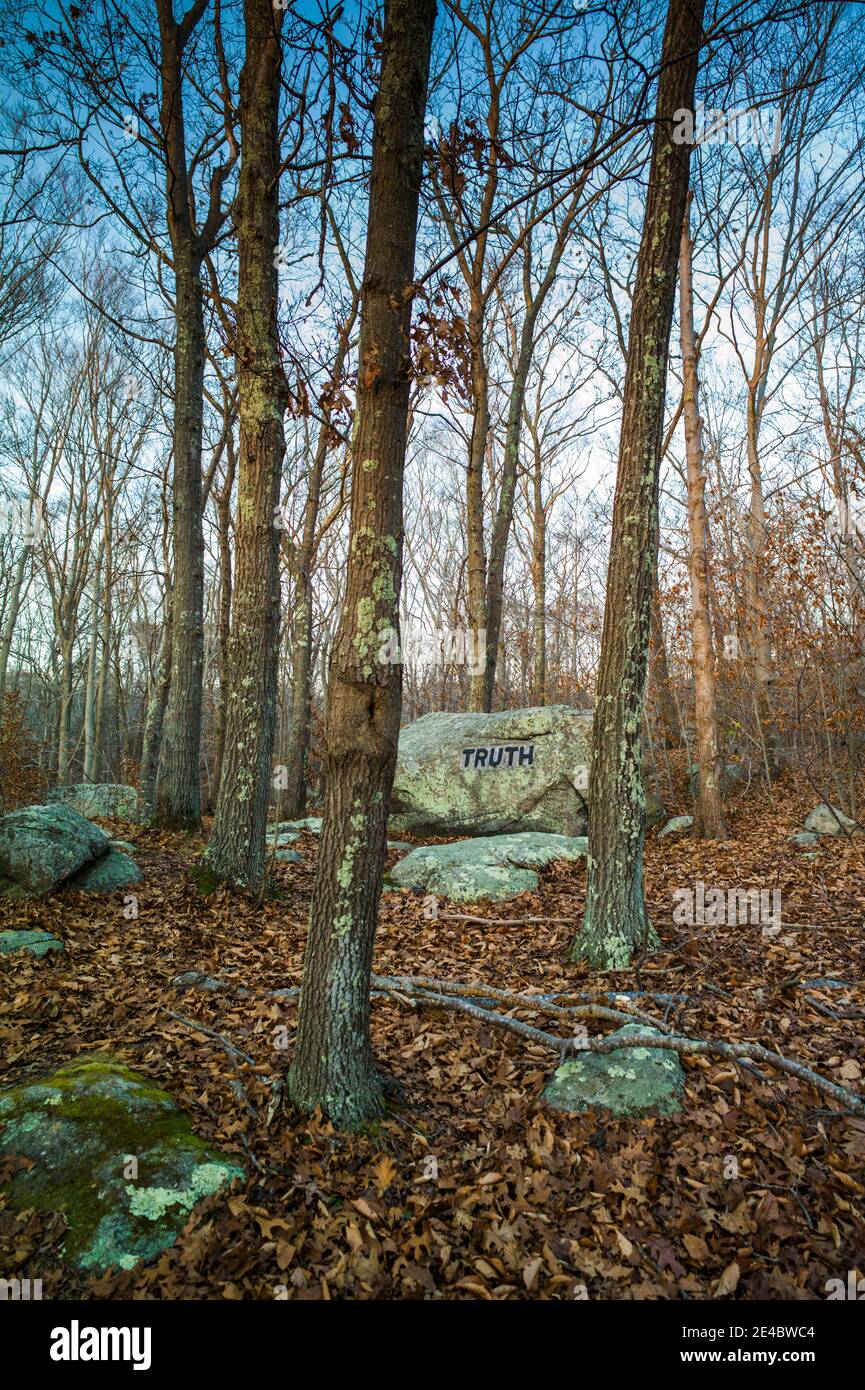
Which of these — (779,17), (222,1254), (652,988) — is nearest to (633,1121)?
(652,988)

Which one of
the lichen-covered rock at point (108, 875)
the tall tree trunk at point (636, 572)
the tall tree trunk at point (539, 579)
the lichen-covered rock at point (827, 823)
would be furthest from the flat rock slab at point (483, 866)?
the tall tree trunk at point (539, 579)

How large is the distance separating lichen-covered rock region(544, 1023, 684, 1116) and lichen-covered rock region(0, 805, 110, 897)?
4901 mm

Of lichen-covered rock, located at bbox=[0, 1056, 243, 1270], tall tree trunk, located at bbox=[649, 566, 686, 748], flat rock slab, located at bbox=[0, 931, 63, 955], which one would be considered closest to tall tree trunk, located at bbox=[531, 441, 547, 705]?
tall tree trunk, located at bbox=[649, 566, 686, 748]

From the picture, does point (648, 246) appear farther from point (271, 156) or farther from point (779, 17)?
point (271, 156)

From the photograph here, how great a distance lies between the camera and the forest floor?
2604 millimetres

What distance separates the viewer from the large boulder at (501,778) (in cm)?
Answer: 1066

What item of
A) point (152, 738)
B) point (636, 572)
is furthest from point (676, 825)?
point (152, 738)

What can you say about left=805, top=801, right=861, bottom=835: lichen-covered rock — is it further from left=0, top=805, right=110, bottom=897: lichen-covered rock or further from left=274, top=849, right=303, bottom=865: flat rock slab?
left=0, top=805, right=110, bottom=897: lichen-covered rock

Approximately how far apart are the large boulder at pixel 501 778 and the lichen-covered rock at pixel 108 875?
4.41 metres

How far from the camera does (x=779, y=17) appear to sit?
13.5 feet

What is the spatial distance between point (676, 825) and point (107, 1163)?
371 inches

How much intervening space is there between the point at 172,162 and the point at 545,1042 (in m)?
11.4

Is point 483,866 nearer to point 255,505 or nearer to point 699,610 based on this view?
point 255,505
